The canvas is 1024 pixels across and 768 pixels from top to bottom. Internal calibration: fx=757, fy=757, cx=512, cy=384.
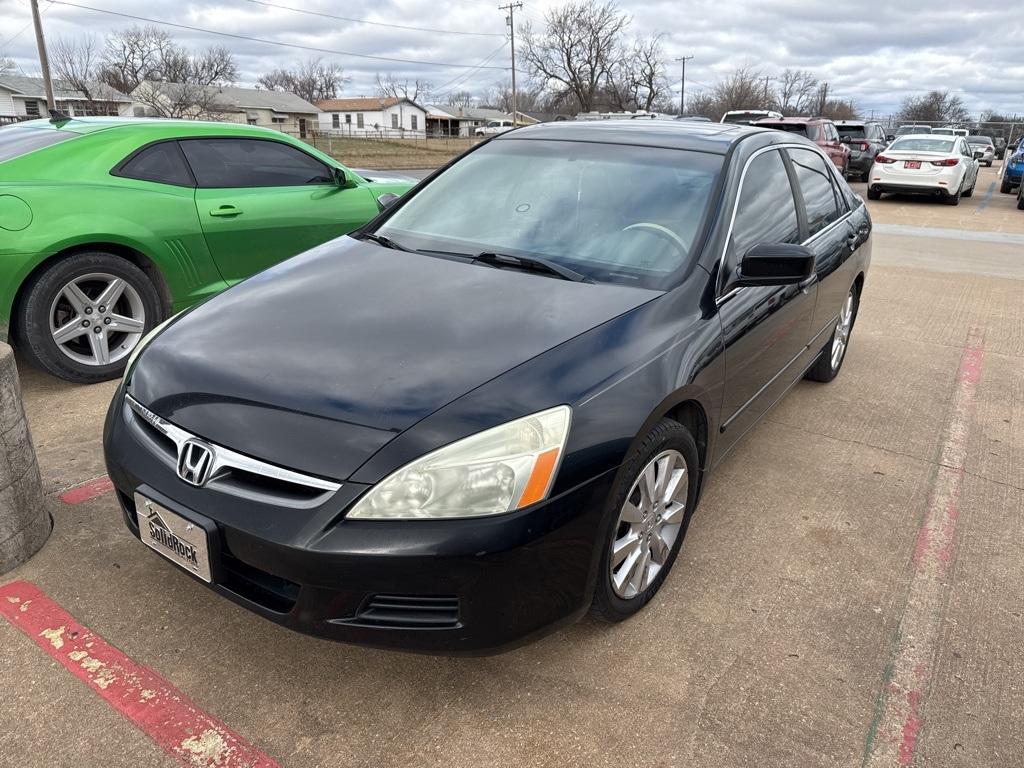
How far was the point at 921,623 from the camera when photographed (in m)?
2.60

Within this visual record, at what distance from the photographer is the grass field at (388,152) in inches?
1324

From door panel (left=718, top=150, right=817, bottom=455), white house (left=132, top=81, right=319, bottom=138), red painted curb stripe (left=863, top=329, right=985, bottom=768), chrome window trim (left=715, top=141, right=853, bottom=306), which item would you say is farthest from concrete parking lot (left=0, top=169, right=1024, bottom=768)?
white house (left=132, top=81, right=319, bottom=138)

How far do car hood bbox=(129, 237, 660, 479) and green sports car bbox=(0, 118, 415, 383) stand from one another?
1.94 meters

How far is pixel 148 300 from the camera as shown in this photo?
4.57 meters

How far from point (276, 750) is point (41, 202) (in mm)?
3500

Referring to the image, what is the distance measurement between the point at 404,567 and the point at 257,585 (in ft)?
1.56

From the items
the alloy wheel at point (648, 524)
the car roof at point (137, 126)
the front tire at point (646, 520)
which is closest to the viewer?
the front tire at point (646, 520)

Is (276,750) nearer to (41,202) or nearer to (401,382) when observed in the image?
(401,382)

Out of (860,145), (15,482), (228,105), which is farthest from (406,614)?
(228,105)

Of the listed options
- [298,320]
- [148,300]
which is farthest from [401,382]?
[148,300]

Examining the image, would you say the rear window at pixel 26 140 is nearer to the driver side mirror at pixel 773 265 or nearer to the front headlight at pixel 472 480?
the front headlight at pixel 472 480

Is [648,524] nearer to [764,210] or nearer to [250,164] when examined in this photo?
[764,210]

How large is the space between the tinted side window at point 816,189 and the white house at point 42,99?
56355mm

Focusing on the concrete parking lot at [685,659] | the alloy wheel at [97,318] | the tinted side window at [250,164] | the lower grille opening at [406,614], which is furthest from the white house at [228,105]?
the lower grille opening at [406,614]
